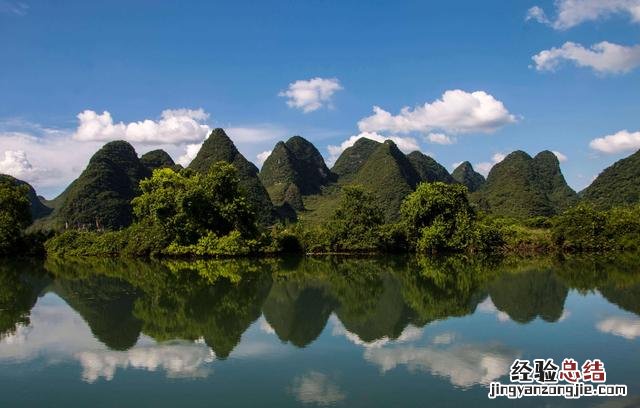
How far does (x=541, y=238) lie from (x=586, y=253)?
7.77 feet

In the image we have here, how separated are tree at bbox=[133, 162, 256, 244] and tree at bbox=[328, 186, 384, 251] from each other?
189 inches

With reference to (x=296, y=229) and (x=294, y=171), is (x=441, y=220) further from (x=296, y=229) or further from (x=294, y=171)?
(x=294, y=171)

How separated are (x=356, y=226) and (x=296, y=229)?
4.00 metres

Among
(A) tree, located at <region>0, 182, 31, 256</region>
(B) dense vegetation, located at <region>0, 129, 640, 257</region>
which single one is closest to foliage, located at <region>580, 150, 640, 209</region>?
(B) dense vegetation, located at <region>0, 129, 640, 257</region>

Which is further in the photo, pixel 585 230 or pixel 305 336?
pixel 585 230

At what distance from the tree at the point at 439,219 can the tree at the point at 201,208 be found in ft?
30.0

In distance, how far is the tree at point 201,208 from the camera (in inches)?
1062

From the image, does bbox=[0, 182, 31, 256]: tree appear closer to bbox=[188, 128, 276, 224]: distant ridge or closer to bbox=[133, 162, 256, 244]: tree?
bbox=[133, 162, 256, 244]: tree

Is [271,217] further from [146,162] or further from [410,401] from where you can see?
[410,401]

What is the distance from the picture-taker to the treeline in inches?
1070

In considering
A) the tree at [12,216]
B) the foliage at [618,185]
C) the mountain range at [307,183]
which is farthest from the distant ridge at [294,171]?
the tree at [12,216]

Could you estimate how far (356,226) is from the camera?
2875 centimetres

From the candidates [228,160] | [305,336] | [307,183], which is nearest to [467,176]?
[307,183]

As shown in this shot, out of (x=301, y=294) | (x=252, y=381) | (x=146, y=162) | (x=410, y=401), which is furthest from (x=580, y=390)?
(x=146, y=162)
